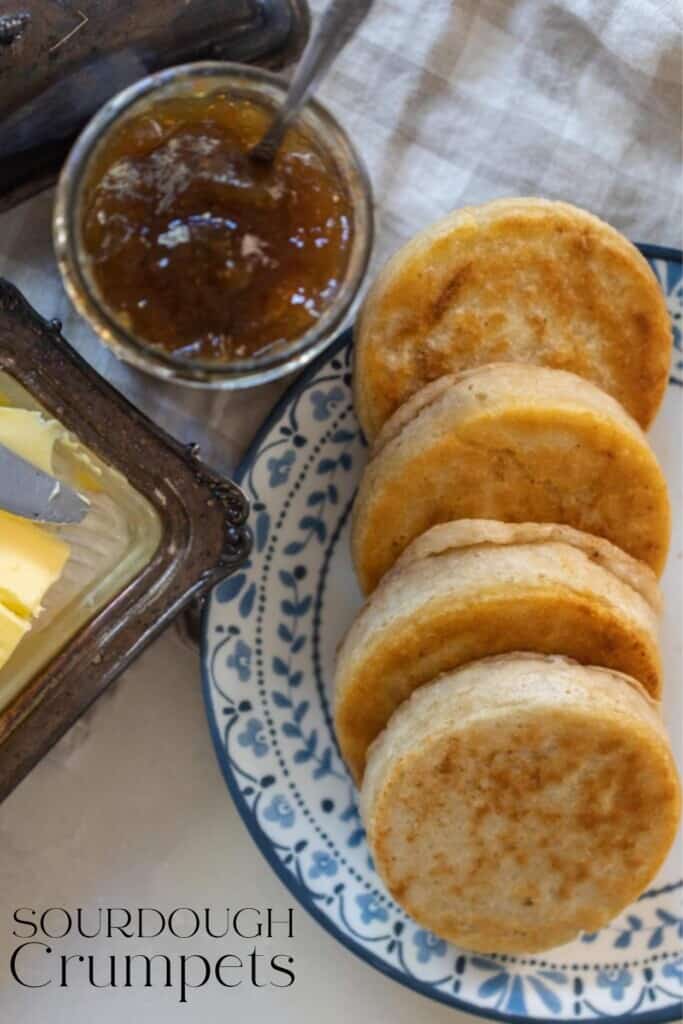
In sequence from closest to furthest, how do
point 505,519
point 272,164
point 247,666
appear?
1. point 272,164
2. point 505,519
3. point 247,666

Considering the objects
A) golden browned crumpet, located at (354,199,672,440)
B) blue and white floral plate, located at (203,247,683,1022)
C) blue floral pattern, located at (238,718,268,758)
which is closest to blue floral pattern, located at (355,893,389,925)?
blue and white floral plate, located at (203,247,683,1022)

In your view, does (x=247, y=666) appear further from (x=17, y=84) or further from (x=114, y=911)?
(x=17, y=84)

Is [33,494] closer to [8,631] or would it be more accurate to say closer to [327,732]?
[8,631]

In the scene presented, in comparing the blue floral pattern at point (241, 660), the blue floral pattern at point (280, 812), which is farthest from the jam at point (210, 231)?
the blue floral pattern at point (280, 812)

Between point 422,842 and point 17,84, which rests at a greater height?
point 17,84

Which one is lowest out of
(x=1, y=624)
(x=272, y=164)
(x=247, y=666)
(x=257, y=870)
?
(x=257, y=870)

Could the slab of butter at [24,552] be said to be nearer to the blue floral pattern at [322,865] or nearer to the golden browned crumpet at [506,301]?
the golden browned crumpet at [506,301]

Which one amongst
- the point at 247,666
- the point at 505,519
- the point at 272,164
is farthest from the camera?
the point at 247,666

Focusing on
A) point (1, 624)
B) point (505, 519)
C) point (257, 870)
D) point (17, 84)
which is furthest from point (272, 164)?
point (257, 870)
